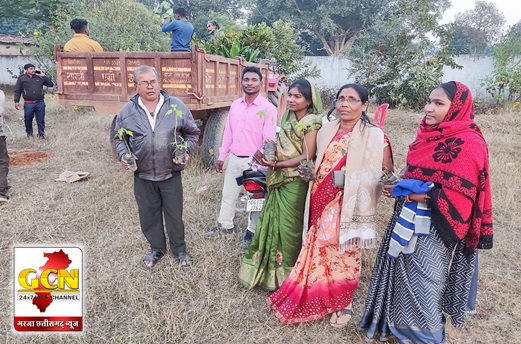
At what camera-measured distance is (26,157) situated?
19.2 ft

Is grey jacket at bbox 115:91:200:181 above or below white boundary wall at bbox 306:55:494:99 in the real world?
below

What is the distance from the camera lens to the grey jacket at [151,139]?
100 inches

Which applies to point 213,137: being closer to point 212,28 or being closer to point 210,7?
point 212,28

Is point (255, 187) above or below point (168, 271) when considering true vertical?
above

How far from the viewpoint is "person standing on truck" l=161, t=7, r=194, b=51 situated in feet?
16.5

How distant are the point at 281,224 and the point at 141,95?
1349 millimetres

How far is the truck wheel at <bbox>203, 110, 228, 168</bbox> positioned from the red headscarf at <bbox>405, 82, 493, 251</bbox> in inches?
143

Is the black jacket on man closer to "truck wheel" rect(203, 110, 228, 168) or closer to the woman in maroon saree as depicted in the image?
"truck wheel" rect(203, 110, 228, 168)

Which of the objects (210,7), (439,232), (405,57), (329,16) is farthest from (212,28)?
(210,7)

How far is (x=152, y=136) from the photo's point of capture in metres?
2.54

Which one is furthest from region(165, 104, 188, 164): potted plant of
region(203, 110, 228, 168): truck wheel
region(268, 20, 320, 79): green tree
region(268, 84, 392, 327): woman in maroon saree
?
region(268, 20, 320, 79): green tree

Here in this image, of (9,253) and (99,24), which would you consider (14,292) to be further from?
(99,24)

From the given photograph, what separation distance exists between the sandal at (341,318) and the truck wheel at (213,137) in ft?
10.9

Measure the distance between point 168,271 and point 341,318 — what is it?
53.6 inches
